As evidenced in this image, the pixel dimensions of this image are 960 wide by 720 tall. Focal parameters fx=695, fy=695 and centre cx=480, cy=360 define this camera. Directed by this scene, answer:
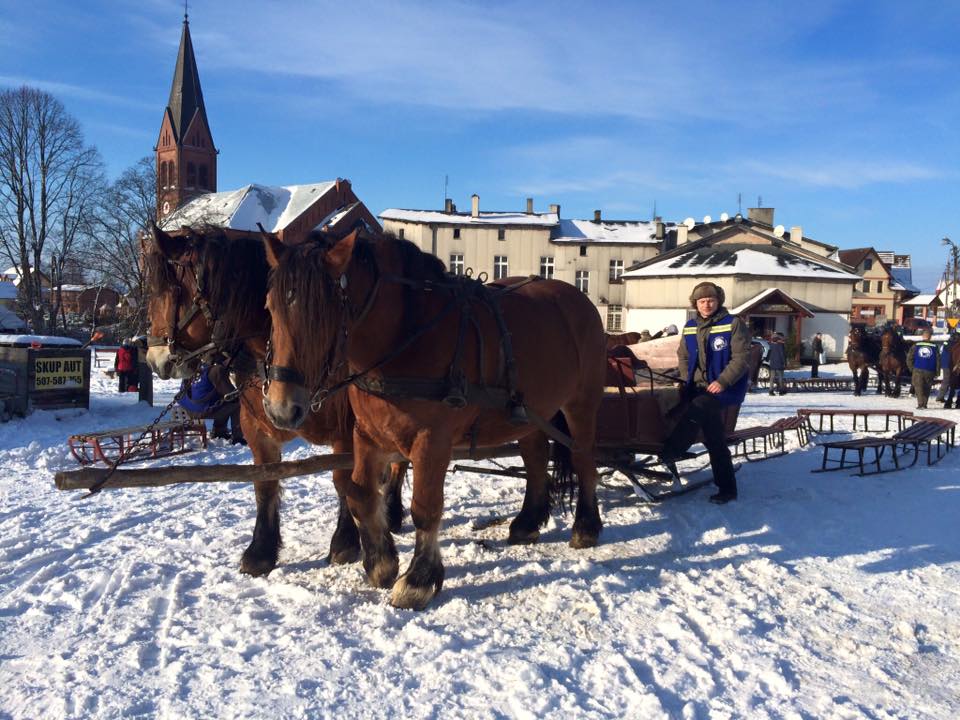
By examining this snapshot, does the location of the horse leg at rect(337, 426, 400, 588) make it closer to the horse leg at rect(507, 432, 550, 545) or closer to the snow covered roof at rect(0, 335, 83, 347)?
the horse leg at rect(507, 432, 550, 545)

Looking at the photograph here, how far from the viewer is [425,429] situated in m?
3.34

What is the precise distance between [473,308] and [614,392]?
239cm

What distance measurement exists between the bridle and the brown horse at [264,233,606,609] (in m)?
0.76

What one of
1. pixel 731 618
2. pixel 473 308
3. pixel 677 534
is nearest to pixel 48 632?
pixel 473 308

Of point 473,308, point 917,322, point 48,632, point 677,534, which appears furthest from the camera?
point 917,322

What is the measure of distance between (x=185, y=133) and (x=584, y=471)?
212ft

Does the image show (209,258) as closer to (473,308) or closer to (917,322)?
(473,308)

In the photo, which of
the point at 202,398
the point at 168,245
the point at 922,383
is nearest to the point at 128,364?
the point at 202,398

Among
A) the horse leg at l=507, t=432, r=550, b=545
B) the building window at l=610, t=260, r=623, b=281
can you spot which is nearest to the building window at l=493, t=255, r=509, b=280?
the building window at l=610, t=260, r=623, b=281

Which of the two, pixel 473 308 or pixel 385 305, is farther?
pixel 473 308

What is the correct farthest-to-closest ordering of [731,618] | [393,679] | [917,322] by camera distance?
[917,322] → [731,618] → [393,679]

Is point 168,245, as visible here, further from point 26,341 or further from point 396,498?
point 26,341

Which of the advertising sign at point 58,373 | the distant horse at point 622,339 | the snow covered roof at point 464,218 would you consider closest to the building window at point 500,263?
the snow covered roof at point 464,218

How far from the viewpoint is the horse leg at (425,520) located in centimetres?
337
